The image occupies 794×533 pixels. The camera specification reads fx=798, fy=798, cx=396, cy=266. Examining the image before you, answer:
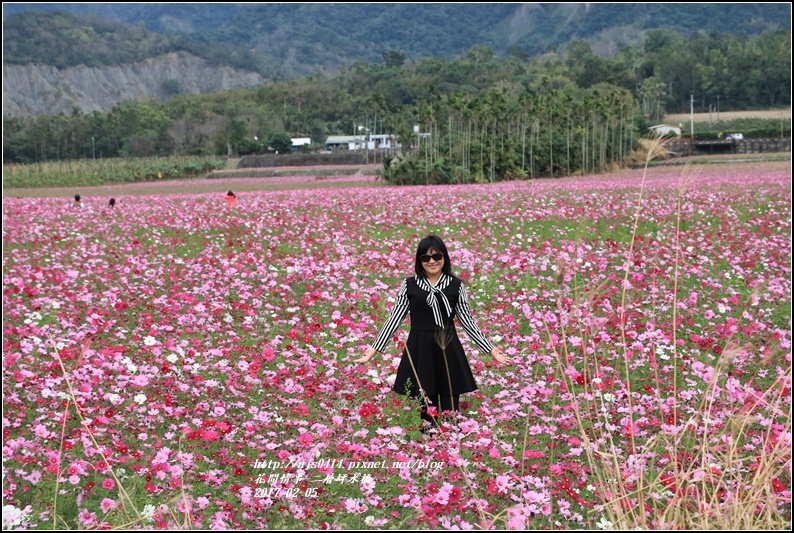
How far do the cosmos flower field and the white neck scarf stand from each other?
68 cm

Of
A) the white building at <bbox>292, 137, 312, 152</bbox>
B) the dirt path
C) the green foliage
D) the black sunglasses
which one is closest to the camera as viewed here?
the black sunglasses

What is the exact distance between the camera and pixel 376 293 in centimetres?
994

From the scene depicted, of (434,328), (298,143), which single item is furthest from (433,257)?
(298,143)

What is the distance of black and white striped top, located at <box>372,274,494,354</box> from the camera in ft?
17.8

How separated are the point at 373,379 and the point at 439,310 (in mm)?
883

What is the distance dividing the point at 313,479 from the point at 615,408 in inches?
91.6

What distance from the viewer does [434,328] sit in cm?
544

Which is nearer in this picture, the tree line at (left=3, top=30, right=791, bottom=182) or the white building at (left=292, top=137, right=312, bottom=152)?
the tree line at (left=3, top=30, right=791, bottom=182)

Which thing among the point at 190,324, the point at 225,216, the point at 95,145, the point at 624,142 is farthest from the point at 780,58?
the point at 190,324

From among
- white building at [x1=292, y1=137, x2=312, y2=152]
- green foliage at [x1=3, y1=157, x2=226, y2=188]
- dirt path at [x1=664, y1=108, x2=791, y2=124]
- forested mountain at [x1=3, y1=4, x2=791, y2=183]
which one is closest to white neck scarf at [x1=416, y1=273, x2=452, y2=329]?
forested mountain at [x1=3, y1=4, x2=791, y2=183]

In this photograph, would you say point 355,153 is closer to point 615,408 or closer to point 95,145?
point 95,145

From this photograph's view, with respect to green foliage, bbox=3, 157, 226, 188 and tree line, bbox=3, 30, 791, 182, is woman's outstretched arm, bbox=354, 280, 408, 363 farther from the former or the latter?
green foliage, bbox=3, 157, 226, 188

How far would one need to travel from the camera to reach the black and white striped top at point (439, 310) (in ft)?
17.8

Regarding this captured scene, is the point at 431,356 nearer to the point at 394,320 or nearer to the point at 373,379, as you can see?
the point at 394,320
